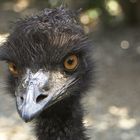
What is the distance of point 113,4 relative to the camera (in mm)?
7238

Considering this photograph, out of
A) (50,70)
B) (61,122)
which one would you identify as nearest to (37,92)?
(50,70)

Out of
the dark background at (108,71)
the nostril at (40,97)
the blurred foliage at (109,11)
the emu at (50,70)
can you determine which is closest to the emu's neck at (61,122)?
the emu at (50,70)

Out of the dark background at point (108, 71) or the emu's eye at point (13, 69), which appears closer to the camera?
the emu's eye at point (13, 69)

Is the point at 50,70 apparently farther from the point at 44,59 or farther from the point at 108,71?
the point at 108,71

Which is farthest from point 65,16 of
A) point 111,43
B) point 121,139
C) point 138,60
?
point 111,43

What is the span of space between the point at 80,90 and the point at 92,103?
2.98 meters

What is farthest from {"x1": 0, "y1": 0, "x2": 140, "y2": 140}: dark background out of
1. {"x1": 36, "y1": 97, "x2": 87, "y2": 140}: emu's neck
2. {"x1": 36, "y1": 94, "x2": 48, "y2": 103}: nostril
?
{"x1": 36, "y1": 94, "x2": 48, "y2": 103}: nostril

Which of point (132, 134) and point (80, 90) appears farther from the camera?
point (132, 134)

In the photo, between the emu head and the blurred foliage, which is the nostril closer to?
the emu head

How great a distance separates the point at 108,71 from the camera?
671cm

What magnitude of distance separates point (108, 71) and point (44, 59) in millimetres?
4058

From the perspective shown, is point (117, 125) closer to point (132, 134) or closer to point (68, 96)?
point (132, 134)

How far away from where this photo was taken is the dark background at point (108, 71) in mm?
5414

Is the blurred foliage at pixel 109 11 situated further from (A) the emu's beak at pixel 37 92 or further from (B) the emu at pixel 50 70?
(A) the emu's beak at pixel 37 92
